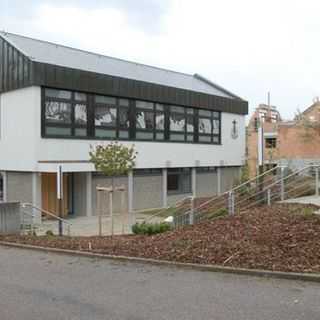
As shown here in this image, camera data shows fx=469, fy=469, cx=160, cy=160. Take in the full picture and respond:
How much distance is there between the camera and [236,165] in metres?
32.6

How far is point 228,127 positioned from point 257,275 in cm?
2505

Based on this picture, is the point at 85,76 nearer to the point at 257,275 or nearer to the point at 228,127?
the point at 228,127

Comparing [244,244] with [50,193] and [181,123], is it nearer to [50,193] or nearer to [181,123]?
[50,193]

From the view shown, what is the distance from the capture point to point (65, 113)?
20688 millimetres

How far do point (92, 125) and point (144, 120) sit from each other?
12.1 ft

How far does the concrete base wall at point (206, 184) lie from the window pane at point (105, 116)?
8321 millimetres

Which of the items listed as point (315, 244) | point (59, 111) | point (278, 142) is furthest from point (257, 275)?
point (278, 142)

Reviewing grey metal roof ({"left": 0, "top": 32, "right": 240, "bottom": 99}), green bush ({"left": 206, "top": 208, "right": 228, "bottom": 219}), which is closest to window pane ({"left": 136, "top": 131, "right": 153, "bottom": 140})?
grey metal roof ({"left": 0, "top": 32, "right": 240, "bottom": 99})

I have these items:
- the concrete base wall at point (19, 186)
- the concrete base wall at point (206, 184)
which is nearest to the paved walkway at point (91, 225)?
the concrete base wall at point (19, 186)

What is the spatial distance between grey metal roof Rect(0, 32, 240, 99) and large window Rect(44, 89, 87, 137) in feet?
5.02

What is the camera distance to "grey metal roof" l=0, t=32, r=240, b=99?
22.0 metres

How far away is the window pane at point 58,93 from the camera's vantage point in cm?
2007

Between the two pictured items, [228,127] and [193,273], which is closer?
[193,273]

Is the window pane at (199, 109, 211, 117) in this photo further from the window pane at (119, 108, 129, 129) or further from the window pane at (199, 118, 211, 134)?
the window pane at (119, 108, 129, 129)
